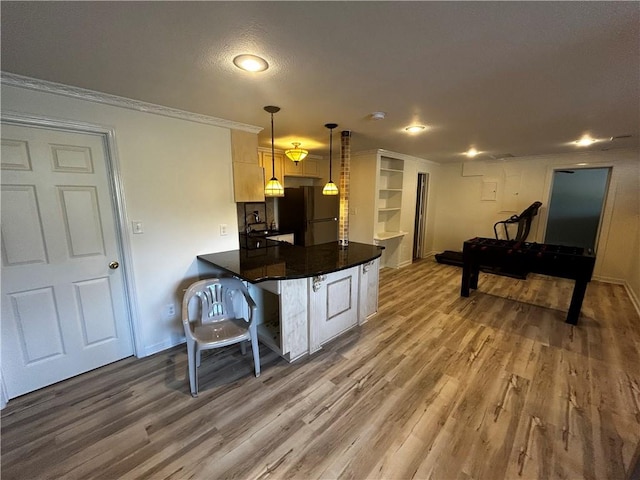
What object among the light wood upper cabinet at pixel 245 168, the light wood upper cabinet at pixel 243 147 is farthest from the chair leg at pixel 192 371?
the light wood upper cabinet at pixel 243 147

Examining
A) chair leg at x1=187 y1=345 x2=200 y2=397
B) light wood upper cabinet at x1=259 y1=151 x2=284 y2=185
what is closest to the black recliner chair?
light wood upper cabinet at x1=259 y1=151 x2=284 y2=185

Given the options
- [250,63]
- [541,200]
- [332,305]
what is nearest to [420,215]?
[541,200]

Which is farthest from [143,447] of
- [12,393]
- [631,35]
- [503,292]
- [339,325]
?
[503,292]

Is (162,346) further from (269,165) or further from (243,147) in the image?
(269,165)

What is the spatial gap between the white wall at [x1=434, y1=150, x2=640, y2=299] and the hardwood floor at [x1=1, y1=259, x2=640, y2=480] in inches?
96.5

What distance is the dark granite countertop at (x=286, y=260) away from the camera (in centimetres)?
212

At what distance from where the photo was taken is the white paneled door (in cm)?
180

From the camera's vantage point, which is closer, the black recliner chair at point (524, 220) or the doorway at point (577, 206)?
the black recliner chair at point (524, 220)

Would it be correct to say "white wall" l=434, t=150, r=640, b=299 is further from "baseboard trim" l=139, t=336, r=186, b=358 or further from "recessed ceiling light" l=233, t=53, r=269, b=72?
"baseboard trim" l=139, t=336, r=186, b=358

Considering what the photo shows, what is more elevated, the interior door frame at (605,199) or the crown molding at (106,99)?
the crown molding at (106,99)

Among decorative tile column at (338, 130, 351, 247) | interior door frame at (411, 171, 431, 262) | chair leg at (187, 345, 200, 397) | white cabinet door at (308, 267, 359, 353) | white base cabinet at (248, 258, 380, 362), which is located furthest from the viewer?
interior door frame at (411, 171, 431, 262)

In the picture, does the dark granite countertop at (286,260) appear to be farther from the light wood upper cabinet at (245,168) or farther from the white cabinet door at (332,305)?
the light wood upper cabinet at (245,168)

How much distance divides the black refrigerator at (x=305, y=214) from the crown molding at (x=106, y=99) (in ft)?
6.67

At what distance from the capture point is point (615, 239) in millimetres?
4395
